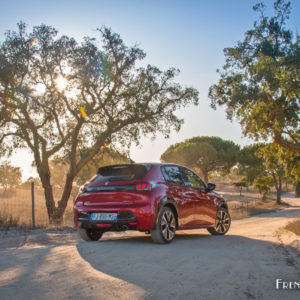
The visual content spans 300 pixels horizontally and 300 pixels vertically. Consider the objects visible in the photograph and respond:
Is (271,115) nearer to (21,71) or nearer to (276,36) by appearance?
(276,36)

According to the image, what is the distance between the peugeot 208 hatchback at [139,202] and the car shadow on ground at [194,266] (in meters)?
0.47

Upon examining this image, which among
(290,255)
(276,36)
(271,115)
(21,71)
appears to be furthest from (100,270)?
(276,36)

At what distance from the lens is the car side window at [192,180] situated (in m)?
8.78

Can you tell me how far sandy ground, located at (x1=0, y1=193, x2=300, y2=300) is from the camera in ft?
12.5

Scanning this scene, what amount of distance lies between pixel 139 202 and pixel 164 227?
29.8 inches

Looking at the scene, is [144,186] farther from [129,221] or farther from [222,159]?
[222,159]

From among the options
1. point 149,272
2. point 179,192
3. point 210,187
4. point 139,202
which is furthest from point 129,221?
point 210,187

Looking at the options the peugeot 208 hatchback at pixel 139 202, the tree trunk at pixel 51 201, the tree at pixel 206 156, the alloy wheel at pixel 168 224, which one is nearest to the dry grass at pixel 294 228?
the peugeot 208 hatchback at pixel 139 202

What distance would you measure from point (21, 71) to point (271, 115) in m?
12.5

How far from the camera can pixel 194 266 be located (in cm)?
514

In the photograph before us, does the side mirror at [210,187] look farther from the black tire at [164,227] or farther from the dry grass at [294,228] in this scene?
the dry grass at [294,228]

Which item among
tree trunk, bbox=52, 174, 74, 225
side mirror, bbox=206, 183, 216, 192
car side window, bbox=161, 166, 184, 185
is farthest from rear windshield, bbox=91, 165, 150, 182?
tree trunk, bbox=52, 174, 74, 225

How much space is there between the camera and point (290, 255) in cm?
620

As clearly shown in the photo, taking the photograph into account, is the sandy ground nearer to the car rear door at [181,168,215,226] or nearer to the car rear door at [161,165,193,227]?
the car rear door at [161,165,193,227]
